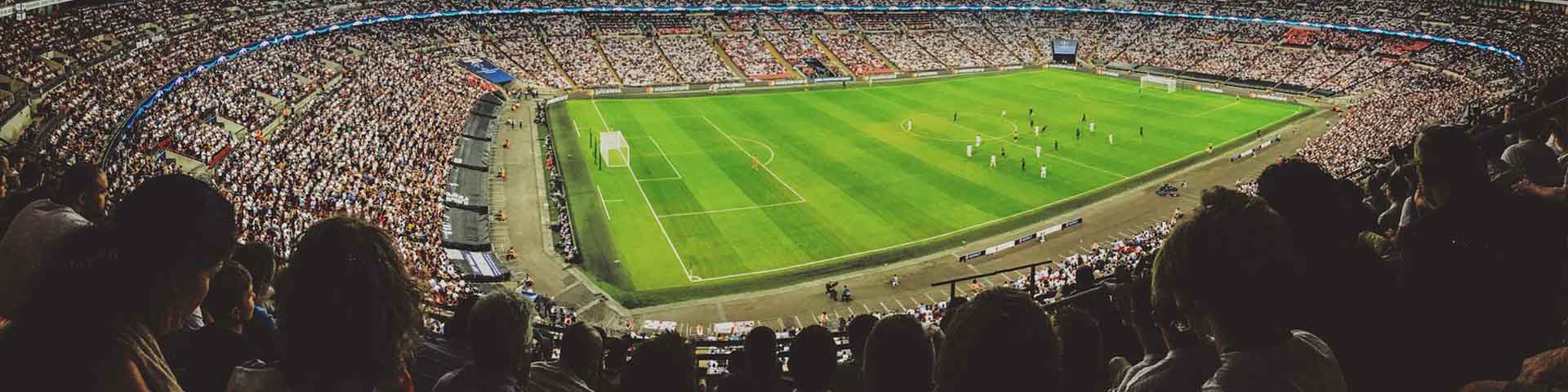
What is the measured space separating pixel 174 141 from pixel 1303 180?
40.0 m

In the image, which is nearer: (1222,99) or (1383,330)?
(1383,330)

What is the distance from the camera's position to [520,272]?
34719 mm

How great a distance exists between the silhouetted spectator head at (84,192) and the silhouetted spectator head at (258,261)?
107 centimetres

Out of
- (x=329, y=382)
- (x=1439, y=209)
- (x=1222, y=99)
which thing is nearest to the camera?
(x=329, y=382)

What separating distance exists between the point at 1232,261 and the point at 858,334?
17.2 feet

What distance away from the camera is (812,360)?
264 inches

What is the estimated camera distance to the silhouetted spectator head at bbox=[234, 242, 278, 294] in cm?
794

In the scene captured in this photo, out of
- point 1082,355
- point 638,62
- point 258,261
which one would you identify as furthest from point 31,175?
point 638,62

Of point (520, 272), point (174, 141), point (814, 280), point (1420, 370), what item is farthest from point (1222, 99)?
point (1420, 370)

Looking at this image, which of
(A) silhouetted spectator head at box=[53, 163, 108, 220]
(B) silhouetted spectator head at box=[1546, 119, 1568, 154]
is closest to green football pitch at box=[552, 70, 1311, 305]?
(A) silhouetted spectator head at box=[53, 163, 108, 220]

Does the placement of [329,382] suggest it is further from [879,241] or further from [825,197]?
[825,197]

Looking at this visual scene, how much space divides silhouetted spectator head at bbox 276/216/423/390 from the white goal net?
47.3 m

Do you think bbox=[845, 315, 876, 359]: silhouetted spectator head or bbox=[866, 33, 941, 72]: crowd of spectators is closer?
bbox=[845, 315, 876, 359]: silhouetted spectator head

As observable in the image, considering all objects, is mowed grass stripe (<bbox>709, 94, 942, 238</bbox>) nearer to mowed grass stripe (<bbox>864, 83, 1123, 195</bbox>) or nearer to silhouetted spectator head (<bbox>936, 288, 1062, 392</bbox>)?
mowed grass stripe (<bbox>864, 83, 1123, 195</bbox>)
